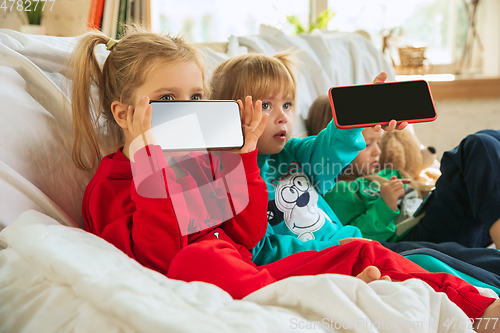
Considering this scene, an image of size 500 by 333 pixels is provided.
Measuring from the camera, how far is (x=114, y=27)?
1.18 meters

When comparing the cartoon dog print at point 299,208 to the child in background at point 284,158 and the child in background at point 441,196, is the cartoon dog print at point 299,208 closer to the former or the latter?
the child in background at point 284,158

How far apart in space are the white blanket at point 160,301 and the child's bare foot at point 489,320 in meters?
0.08

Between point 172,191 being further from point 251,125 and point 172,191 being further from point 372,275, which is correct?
point 372,275

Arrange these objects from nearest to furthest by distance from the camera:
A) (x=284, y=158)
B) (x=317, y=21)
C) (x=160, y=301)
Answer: (x=160, y=301) → (x=284, y=158) → (x=317, y=21)

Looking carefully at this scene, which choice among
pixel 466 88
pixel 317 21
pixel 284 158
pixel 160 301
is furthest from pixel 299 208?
pixel 466 88

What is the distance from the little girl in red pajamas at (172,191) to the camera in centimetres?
52

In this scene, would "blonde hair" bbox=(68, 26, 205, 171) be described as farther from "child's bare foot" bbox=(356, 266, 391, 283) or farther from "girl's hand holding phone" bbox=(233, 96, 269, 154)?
"child's bare foot" bbox=(356, 266, 391, 283)

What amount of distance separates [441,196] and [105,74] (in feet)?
2.63

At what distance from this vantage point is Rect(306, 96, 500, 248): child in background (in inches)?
31.5

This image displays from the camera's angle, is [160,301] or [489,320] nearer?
[160,301]

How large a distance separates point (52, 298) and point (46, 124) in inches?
14.6

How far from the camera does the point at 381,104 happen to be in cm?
67

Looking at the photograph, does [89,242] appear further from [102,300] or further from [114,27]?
[114,27]

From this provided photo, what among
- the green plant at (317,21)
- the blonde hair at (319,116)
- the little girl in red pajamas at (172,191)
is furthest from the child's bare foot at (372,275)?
the green plant at (317,21)
